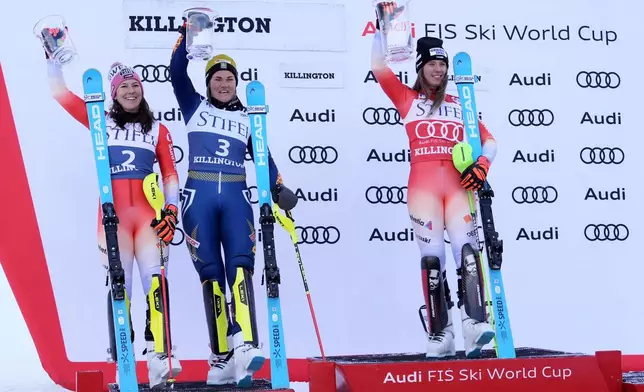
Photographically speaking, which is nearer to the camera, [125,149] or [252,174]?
[125,149]

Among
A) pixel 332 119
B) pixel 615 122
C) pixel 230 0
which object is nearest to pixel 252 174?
pixel 332 119

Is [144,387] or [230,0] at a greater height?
[230,0]

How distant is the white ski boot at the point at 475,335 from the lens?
4750 millimetres

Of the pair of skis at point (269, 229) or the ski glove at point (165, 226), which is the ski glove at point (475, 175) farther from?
the ski glove at point (165, 226)

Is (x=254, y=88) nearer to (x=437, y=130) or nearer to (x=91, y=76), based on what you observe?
(x=91, y=76)

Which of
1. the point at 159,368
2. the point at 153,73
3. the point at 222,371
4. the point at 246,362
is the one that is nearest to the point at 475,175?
the point at 246,362

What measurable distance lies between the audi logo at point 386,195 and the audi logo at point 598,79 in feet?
4.85

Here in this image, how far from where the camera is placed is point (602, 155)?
6.71m

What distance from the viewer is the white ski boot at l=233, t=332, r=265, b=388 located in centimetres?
447

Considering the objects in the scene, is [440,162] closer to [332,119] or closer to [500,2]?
[332,119]

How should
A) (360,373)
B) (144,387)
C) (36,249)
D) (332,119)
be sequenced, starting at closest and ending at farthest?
(360,373) → (144,387) → (36,249) → (332,119)

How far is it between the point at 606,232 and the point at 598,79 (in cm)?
105

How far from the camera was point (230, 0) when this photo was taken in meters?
6.32

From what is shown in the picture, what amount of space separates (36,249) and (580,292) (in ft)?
11.6
